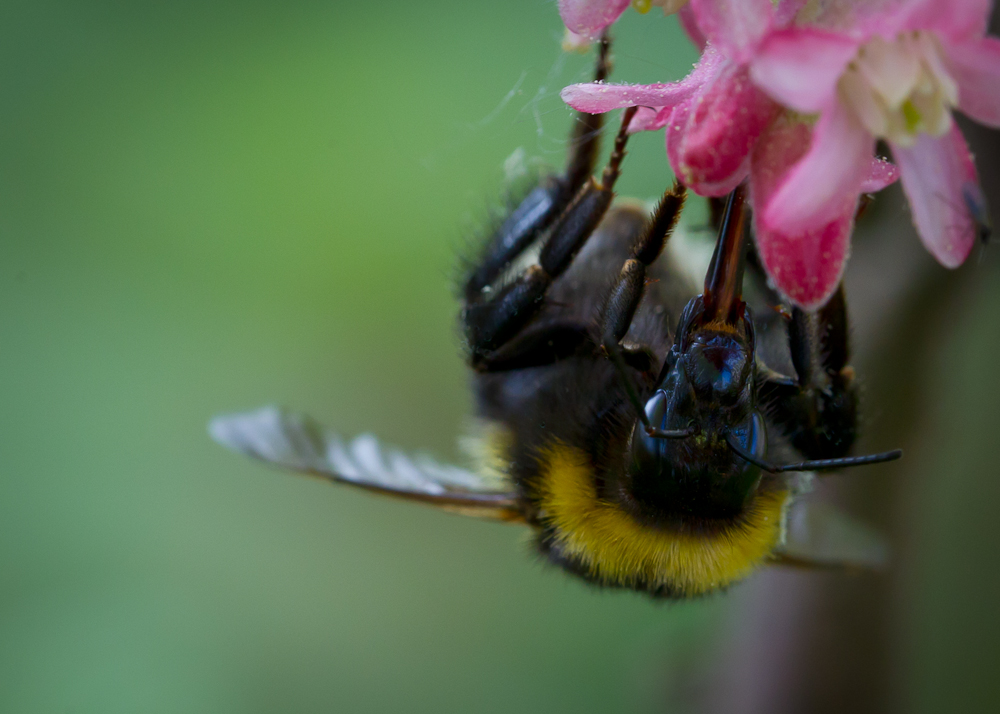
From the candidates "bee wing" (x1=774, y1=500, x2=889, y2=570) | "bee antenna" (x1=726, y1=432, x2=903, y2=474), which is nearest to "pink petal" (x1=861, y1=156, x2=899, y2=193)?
"bee antenna" (x1=726, y1=432, x2=903, y2=474)

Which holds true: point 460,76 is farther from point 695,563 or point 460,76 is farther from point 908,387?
point 695,563

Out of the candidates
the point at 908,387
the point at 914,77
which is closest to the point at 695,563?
the point at 914,77

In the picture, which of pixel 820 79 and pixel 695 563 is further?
pixel 695 563

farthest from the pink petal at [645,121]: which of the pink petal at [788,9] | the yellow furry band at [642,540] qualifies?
the yellow furry band at [642,540]

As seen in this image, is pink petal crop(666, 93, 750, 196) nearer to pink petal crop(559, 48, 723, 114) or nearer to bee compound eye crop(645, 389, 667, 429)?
pink petal crop(559, 48, 723, 114)

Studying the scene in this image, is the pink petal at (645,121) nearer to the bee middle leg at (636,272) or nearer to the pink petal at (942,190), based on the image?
the bee middle leg at (636,272)

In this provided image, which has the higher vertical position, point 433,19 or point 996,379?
point 433,19
